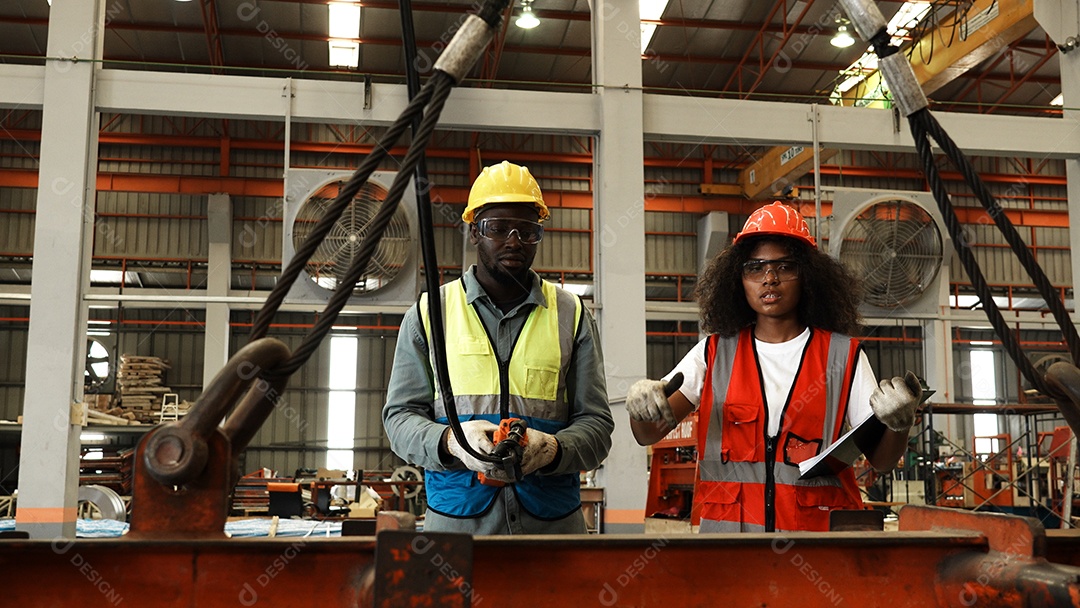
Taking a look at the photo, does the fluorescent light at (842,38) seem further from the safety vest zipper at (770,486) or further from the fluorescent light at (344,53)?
the safety vest zipper at (770,486)

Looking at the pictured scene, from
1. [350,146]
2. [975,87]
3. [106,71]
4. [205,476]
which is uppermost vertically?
[975,87]

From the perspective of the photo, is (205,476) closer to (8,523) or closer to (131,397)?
(8,523)

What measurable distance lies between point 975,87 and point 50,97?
59.1 feet

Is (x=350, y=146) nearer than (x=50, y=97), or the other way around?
(x=50, y=97)

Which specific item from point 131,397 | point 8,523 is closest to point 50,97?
point 8,523

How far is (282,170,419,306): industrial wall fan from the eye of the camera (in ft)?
22.3

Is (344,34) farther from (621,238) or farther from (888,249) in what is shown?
(888,249)

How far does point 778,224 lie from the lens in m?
2.82

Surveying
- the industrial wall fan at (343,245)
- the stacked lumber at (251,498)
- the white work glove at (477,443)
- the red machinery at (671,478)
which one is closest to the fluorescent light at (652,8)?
the red machinery at (671,478)

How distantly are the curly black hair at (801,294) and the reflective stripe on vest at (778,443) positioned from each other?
19 centimetres

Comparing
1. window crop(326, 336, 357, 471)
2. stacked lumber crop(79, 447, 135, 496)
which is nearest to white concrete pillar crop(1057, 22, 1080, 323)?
stacked lumber crop(79, 447, 135, 496)

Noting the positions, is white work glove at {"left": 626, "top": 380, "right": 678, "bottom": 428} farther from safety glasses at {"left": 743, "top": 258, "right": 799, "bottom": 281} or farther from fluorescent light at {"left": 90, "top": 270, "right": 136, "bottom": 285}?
fluorescent light at {"left": 90, "top": 270, "right": 136, "bottom": 285}

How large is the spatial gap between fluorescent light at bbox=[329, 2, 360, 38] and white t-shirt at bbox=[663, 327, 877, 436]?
542 inches

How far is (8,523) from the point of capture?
26.1 ft
